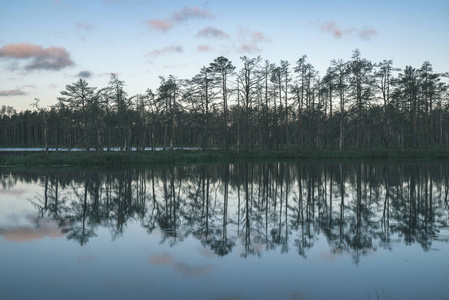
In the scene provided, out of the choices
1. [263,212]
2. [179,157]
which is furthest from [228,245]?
[179,157]

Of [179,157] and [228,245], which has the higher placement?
[179,157]

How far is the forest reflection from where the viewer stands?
405 inches

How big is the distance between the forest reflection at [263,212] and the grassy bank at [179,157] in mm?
17719

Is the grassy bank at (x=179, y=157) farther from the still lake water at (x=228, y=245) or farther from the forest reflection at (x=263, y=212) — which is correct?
the still lake water at (x=228, y=245)

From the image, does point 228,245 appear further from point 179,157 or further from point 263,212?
point 179,157

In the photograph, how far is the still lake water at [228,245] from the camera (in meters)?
6.81

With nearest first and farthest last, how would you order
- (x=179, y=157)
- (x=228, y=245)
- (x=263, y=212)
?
(x=228, y=245) → (x=263, y=212) → (x=179, y=157)

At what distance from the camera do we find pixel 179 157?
46.0 metres

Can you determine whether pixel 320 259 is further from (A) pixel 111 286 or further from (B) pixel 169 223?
(B) pixel 169 223

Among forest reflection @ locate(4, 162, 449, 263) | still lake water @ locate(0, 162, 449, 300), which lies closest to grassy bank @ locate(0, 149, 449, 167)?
forest reflection @ locate(4, 162, 449, 263)

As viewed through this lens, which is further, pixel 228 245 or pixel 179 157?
pixel 179 157

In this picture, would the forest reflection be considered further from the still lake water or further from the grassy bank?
the grassy bank

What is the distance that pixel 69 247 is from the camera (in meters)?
9.85

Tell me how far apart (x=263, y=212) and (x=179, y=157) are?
108ft
